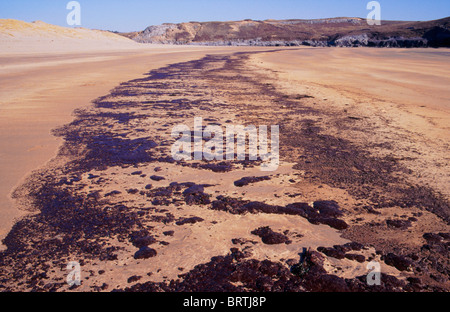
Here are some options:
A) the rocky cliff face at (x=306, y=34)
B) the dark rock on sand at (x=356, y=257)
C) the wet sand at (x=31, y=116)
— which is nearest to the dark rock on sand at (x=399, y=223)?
the dark rock on sand at (x=356, y=257)

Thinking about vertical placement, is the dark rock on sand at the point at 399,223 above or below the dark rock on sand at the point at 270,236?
above

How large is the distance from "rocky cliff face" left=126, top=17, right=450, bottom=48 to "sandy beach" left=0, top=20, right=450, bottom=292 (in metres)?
48.5

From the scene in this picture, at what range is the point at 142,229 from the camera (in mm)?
2990

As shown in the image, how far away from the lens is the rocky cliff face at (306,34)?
5062 centimetres

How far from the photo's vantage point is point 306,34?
254 feet

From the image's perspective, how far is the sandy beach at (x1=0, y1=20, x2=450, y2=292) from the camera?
2455 mm

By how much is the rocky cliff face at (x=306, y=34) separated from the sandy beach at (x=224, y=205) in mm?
48465

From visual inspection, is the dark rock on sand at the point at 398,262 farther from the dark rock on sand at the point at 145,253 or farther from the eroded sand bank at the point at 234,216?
the dark rock on sand at the point at 145,253

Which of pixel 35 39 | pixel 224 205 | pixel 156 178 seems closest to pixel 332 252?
pixel 224 205

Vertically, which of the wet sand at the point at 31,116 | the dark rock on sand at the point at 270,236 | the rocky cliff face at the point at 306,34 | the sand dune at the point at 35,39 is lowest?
the dark rock on sand at the point at 270,236

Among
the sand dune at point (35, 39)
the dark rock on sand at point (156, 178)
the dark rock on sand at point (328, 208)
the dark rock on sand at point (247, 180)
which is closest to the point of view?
the dark rock on sand at point (328, 208)

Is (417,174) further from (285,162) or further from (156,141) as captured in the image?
(156,141)

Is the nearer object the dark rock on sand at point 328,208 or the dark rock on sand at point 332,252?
the dark rock on sand at point 332,252
